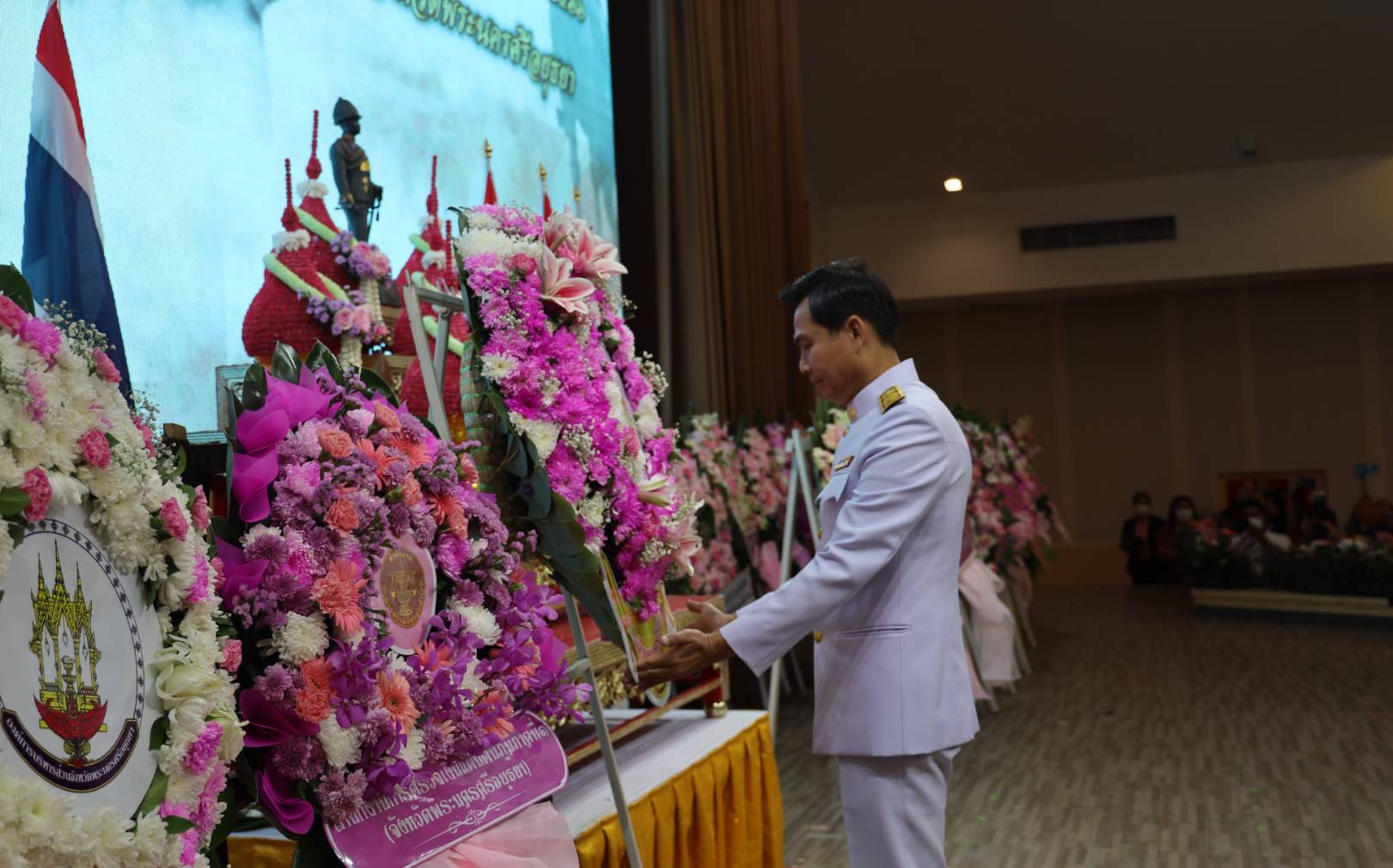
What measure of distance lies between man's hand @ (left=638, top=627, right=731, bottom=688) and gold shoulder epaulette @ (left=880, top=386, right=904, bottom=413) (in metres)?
0.49

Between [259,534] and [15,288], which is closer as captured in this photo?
[15,288]

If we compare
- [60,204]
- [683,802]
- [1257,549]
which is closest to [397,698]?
[683,802]

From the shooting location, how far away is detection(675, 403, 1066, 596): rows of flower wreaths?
5.50 meters

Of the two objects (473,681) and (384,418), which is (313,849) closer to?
(473,681)

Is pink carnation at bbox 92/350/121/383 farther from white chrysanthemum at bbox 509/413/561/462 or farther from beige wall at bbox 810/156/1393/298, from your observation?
beige wall at bbox 810/156/1393/298

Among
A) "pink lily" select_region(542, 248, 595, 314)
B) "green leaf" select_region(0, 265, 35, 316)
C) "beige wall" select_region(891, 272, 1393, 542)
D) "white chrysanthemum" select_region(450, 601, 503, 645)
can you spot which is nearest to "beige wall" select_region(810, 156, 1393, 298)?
"beige wall" select_region(891, 272, 1393, 542)

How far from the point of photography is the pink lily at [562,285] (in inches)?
86.3

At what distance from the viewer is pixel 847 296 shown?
7.55ft

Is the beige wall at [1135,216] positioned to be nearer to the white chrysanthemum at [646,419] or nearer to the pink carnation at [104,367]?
the white chrysanthemum at [646,419]

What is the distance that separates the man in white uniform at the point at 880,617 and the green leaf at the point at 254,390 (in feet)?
2.87

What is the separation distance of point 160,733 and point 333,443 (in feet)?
1.45

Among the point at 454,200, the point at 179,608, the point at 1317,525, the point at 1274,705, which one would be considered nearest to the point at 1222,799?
the point at 1274,705

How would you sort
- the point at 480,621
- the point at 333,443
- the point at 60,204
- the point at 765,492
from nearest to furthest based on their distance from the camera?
the point at 333,443 → the point at 480,621 → the point at 60,204 → the point at 765,492

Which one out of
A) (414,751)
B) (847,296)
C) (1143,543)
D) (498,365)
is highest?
(847,296)
